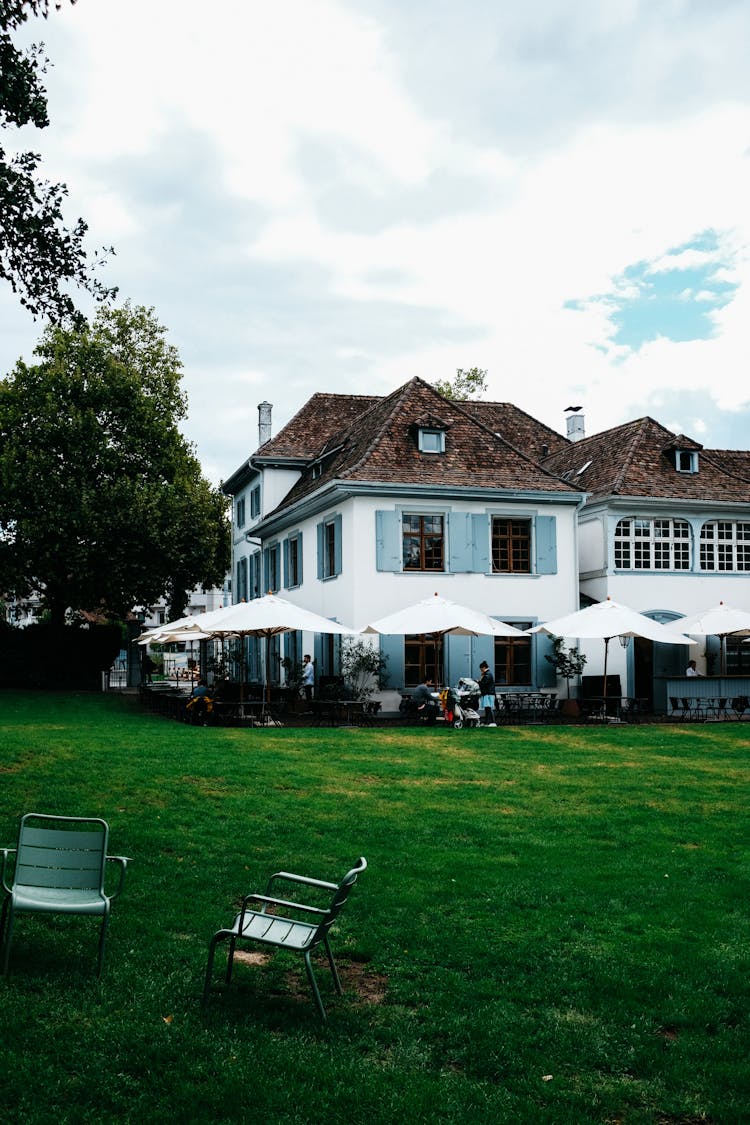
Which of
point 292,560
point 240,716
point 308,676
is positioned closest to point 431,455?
point 292,560

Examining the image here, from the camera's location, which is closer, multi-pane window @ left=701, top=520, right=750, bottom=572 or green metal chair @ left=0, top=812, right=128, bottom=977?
green metal chair @ left=0, top=812, right=128, bottom=977

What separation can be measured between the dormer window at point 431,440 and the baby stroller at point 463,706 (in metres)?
7.79

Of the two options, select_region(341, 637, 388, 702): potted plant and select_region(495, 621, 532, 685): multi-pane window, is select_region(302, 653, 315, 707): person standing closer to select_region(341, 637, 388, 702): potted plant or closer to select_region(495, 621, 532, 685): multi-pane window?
select_region(341, 637, 388, 702): potted plant

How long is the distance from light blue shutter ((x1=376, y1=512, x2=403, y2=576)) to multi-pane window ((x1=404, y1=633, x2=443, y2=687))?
1.93 metres

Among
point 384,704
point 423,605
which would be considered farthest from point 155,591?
point 423,605

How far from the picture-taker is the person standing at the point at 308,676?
28094 millimetres

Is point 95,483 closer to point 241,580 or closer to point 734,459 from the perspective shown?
point 241,580

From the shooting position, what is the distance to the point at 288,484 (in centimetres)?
3719

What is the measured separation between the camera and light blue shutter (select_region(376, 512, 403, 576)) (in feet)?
91.0

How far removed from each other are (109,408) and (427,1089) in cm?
3571

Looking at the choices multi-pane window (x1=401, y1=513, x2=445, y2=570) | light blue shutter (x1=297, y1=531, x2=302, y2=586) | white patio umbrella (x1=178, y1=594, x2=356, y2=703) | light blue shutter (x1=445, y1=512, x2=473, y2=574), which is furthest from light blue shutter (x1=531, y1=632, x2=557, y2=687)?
light blue shutter (x1=297, y1=531, x2=302, y2=586)

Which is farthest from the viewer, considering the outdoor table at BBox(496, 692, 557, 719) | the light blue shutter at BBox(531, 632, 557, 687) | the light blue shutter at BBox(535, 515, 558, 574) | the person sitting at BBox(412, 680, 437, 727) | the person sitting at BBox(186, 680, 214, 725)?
the light blue shutter at BBox(535, 515, 558, 574)

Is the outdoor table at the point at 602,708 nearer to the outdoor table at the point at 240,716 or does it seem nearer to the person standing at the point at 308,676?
the person standing at the point at 308,676

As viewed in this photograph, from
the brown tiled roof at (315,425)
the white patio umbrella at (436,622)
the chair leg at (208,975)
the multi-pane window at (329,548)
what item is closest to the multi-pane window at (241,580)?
the brown tiled roof at (315,425)
